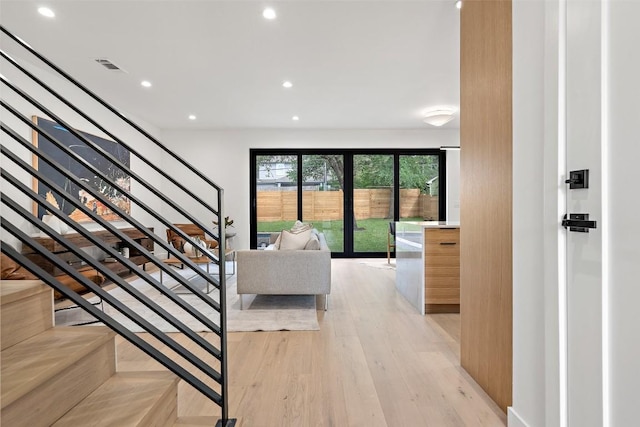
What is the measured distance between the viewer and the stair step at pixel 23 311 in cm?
120

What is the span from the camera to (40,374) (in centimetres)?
104

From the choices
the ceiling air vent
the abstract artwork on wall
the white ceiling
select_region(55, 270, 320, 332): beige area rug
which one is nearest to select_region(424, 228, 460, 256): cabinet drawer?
select_region(55, 270, 320, 332): beige area rug

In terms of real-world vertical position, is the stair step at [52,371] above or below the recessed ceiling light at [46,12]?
below

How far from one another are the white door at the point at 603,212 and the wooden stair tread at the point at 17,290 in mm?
1920

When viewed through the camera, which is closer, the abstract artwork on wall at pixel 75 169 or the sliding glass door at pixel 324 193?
the abstract artwork on wall at pixel 75 169

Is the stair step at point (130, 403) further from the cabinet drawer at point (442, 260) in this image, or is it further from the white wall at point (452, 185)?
the white wall at point (452, 185)

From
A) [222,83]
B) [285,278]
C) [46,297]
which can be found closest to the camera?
[46,297]

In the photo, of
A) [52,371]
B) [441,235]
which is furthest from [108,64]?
[441,235]

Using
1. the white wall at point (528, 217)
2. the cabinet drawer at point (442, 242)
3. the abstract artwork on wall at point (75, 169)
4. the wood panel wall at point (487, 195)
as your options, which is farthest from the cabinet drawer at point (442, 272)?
the abstract artwork on wall at point (75, 169)

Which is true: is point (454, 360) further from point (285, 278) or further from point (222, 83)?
point (222, 83)

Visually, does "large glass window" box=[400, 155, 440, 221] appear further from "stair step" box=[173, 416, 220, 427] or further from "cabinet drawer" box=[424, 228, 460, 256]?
"stair step" box=[173, 416, 220, 427]

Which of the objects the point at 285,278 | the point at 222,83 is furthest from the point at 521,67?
the point at 222,83

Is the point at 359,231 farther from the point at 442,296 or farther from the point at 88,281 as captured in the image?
the point at 88,281

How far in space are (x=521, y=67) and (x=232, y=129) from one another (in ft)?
20.6
